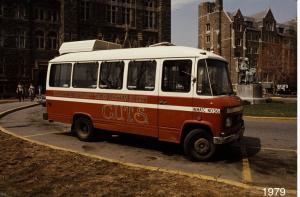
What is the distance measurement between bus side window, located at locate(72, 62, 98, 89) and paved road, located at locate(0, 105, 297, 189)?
178 centimetres

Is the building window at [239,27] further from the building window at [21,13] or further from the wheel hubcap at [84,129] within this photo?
the wheel hubcap at [84,129]

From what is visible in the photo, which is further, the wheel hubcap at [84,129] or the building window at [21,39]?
the building window at [21,39]

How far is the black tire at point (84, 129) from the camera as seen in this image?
1152 cm

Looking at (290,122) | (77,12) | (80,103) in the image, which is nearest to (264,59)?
(77,12)

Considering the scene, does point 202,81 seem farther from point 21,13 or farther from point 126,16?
point 126,16

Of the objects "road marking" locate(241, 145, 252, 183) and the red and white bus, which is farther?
the red and white bus

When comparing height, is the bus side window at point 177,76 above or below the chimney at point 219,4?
below

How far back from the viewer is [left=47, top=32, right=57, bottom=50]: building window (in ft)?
152

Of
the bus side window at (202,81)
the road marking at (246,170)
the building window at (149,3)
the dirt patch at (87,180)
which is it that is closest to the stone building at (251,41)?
the building window at (149,3)

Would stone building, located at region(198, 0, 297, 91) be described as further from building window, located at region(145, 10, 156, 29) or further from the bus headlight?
the bus headlight

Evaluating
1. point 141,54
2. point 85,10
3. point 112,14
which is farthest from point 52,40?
point 141,54

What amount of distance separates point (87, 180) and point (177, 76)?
12.0 feet

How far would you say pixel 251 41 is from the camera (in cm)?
8375

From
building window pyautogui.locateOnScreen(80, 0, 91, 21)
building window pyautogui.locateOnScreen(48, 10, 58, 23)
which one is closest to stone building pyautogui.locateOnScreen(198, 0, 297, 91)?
building window pyautogui.locateOnScreen(80, 0, 91, 21)
